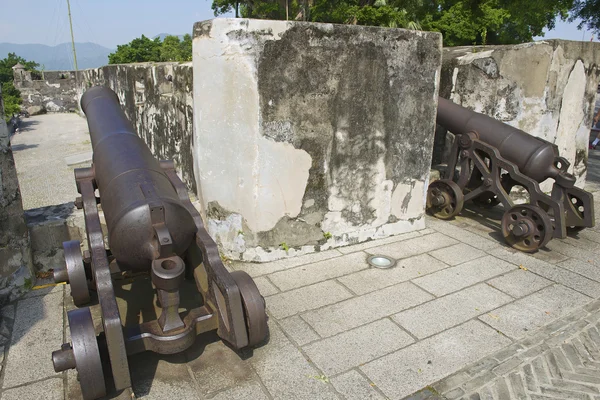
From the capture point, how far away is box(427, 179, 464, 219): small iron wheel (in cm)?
464

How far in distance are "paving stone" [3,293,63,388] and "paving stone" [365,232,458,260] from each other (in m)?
2.45

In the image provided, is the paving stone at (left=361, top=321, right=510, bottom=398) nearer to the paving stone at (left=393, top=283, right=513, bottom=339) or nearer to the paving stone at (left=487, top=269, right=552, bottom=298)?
the paving stone at (left=393, top=283, right=513, bottom=339)

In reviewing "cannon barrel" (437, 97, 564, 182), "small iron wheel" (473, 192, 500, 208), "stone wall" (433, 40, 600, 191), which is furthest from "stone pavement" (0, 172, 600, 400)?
"stone wall" (433, 40, 600, 191)

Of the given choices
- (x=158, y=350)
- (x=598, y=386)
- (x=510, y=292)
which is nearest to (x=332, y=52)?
(x=510, y=292)

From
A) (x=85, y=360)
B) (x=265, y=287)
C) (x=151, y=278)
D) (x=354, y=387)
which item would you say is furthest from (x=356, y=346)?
(x=85, y=360)

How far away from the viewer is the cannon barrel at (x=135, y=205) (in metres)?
2.17

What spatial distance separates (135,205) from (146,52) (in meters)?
32.1

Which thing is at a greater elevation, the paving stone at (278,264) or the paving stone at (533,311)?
the paving stone at (278,264)

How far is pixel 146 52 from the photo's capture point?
30984mm

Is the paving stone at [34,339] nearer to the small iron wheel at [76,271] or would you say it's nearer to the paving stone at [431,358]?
the small iron wheel at [76,271]

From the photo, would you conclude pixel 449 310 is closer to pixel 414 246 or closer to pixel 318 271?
pixel 318 271

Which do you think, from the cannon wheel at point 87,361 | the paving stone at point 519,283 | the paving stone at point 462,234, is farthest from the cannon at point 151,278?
the paving stone at point 462,234

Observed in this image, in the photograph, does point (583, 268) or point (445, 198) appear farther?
point (445, 198)

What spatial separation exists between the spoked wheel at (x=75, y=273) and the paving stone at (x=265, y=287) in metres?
1.14
